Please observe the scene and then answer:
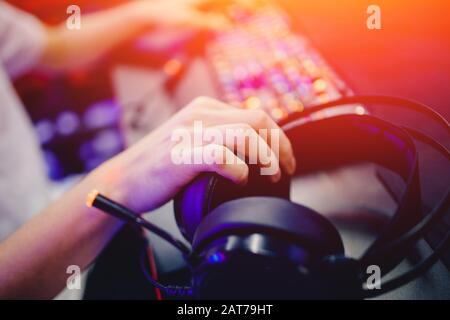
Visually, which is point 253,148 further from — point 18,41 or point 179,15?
point 18,41

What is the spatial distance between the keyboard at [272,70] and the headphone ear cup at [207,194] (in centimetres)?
14

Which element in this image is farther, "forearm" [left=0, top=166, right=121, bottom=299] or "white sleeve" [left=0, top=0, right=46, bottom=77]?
"white sleeve" [left=0, top=0, right=46, bottom=77]

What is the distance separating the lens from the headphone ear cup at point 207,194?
376 millimetres

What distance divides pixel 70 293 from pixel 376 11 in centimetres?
65

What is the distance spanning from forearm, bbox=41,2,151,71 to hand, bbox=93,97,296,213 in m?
0.61

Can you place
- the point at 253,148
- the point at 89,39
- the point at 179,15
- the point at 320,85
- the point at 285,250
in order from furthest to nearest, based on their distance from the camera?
1. the point at 89,39
2. the point at 179,15
3. the point at 320,85
4. the point at 253,148
5. the point at 285,250

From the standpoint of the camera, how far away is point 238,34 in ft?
2.82

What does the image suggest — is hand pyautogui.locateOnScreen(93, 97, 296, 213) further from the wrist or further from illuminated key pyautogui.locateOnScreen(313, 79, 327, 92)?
illuminated key pyautogui.locateOnScreen(313, 79, 327, 92)

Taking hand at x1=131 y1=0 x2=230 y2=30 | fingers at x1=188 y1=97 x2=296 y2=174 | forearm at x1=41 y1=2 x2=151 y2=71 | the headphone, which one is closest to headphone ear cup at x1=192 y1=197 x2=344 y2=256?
the headphone

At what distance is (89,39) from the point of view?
109 cm

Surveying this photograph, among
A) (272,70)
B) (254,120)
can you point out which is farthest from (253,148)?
(272,70)

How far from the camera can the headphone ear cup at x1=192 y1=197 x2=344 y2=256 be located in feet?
0.96

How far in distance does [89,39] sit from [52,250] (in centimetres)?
76

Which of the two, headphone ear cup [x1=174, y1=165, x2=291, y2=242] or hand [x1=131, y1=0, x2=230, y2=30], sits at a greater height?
hand [x1=131, y1=0, x2=230, y2=30]
